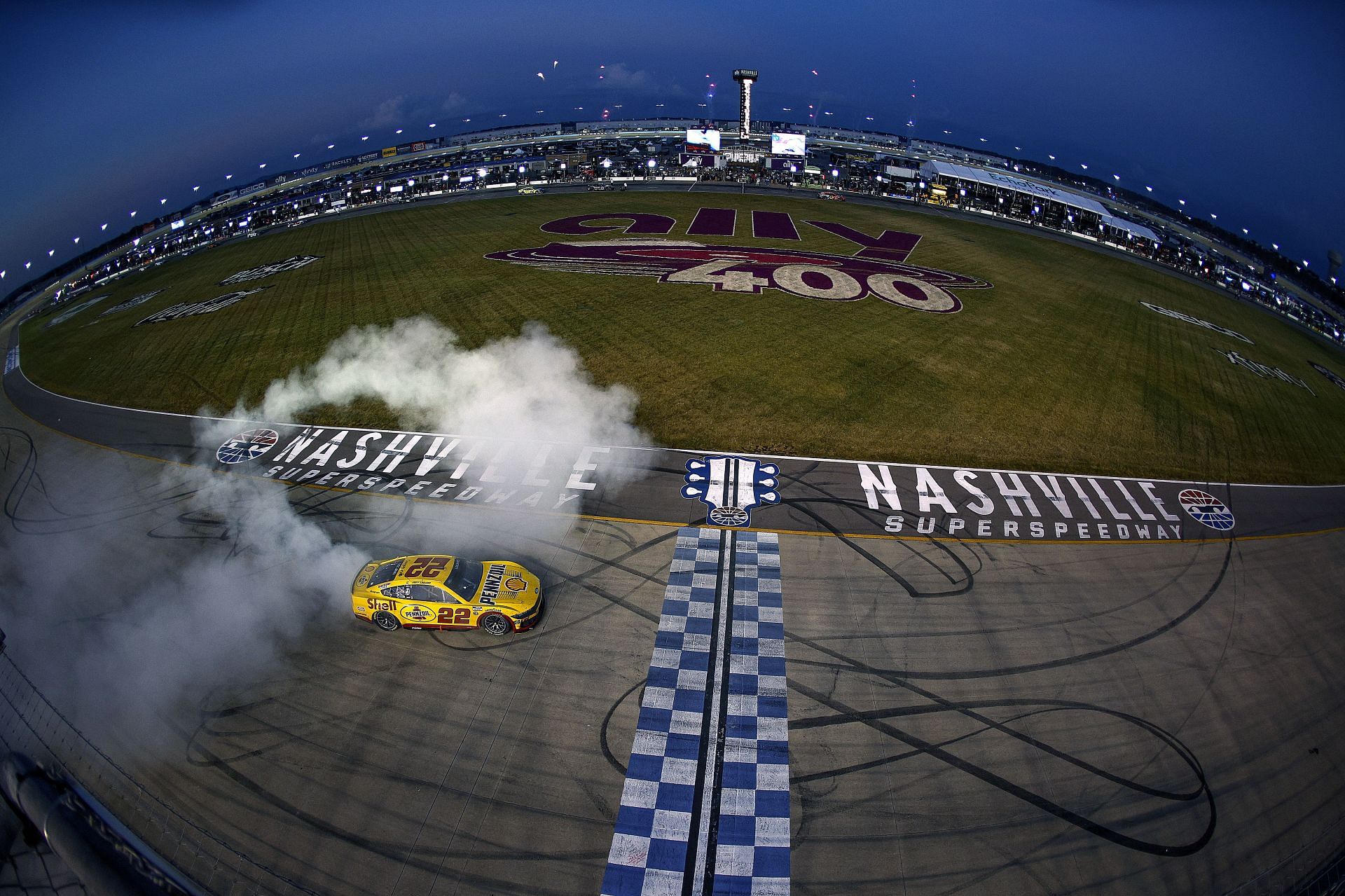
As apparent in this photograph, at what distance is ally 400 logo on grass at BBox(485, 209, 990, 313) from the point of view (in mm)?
36156

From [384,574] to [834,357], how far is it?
70.5 feet

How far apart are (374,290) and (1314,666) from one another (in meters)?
43.5

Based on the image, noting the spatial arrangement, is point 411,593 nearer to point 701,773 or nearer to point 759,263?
point 701,773

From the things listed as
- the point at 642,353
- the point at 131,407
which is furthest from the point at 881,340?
the point at 131,407

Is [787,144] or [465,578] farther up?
[787,144]

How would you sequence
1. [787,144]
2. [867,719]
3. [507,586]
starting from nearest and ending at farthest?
[867,719] → [507,586] → [787,144]

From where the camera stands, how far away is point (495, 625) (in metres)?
14.1

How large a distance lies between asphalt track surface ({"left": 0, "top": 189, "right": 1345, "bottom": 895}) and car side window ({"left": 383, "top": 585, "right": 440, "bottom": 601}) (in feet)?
3.59

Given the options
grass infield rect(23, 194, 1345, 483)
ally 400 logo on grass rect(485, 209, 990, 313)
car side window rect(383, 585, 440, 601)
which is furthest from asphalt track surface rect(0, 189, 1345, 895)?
ally 400 logo on grass rect(485, 209, 990, 313)

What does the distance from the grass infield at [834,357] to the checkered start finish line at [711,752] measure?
26.3ft

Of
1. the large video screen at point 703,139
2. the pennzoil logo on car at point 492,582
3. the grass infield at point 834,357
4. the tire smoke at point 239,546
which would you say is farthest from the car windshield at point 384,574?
the large video screen at point 703,139

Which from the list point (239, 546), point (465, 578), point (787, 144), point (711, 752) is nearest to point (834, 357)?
point (465, 578)

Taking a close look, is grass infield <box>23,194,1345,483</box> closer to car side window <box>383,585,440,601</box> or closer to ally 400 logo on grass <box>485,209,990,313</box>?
ally 400 logo on grass <box>485,209,990,313</box>

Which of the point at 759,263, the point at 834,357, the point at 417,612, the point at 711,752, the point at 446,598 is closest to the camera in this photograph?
the point at 711,752
